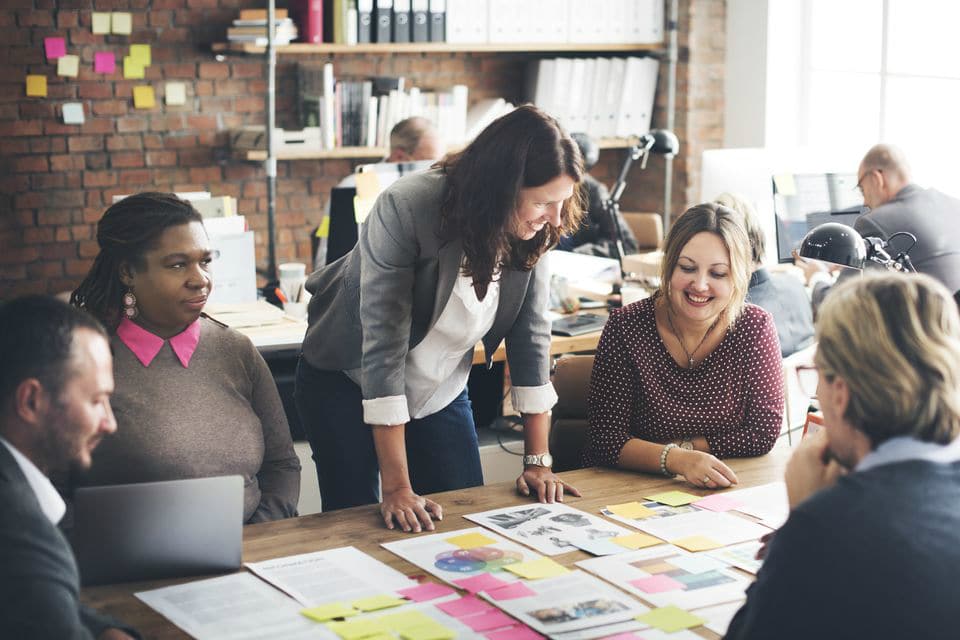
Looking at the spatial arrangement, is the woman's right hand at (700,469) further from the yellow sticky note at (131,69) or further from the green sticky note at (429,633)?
the yellow sticky note at (131,69)

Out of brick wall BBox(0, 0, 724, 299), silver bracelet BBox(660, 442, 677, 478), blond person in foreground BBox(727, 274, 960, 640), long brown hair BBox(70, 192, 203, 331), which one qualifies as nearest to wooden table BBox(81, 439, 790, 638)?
silver bracelet BBox(660, 442, 677, 478)

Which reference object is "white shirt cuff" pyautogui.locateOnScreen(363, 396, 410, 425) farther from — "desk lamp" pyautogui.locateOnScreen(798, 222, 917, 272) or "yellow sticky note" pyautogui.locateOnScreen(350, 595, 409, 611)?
"desk lamp" pyautogui.locateOnScreen(798, 222, 917, 272)

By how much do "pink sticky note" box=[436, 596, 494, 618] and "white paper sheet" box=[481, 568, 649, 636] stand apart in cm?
2

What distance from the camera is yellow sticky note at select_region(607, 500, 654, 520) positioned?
2.09 meters

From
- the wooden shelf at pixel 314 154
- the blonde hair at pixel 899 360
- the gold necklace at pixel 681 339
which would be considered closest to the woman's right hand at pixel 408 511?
the gold necklace at pixel 681 339

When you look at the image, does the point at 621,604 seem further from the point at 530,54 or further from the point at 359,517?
the point at 530,54

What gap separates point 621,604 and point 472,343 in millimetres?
753

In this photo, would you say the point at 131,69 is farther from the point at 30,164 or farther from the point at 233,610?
the point at 233,610

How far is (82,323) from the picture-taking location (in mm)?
1448

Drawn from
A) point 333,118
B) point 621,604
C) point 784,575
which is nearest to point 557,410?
point 621,604

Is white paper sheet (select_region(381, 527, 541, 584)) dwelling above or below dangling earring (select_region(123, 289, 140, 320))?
below

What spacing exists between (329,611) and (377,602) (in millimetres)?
73

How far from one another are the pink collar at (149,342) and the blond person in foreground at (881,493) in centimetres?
120

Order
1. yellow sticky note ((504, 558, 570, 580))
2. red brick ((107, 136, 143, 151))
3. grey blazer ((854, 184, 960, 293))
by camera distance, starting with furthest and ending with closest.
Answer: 1. red brick ((107, 136, 143, 151))
2. grey blazer ((854, 184, 960, 293))
3. yellow sticky note ((504, 558, 570, 580))
